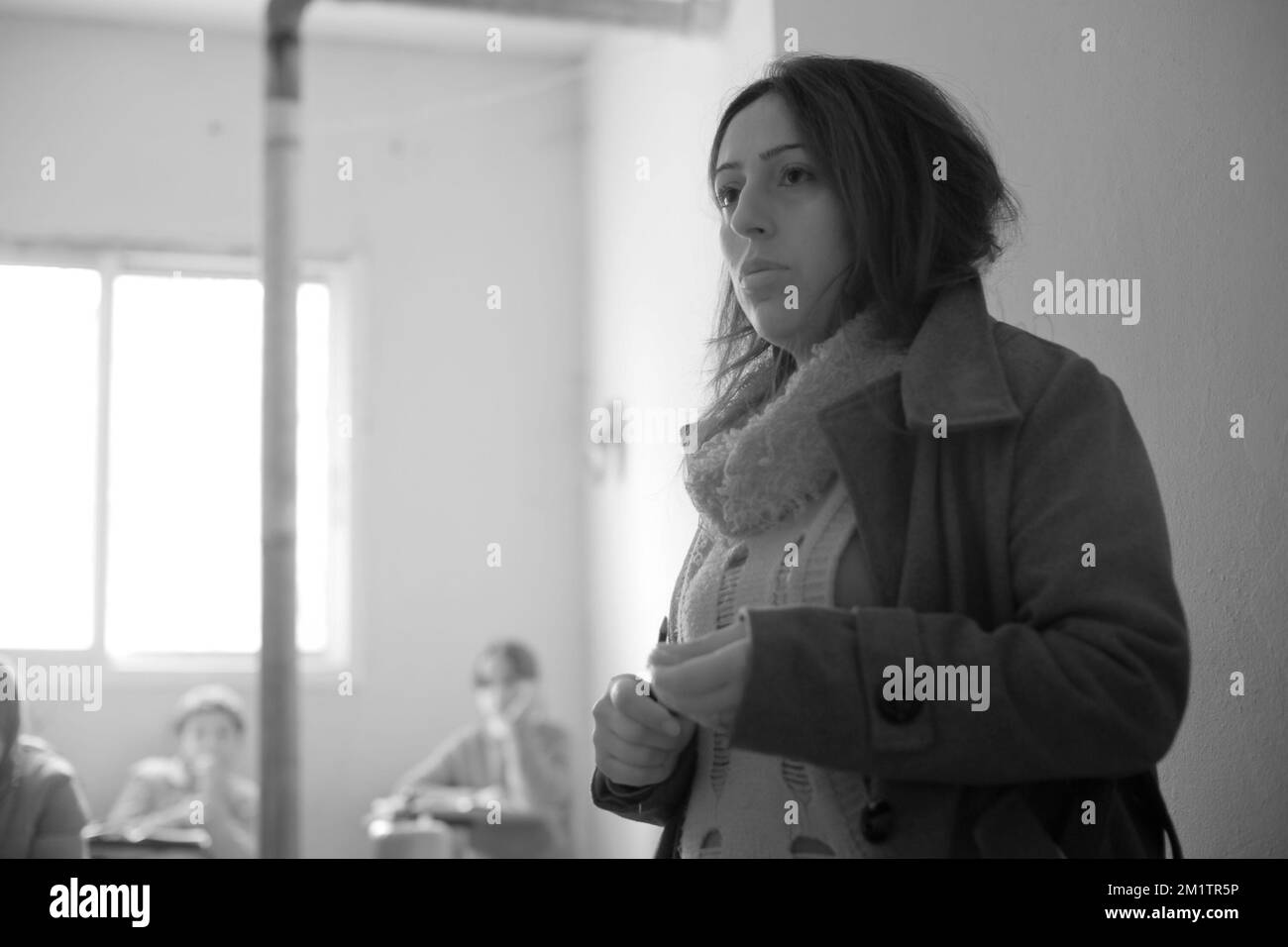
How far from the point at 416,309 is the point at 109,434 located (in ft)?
2.88

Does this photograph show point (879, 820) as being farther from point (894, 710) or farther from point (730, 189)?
point (730, 189)

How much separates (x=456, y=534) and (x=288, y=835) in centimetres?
200

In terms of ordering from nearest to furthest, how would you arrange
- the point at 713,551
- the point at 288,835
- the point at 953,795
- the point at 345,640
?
the point at 953,795 → the point at 713,551 → the point at 288,835 → the point at 345,640

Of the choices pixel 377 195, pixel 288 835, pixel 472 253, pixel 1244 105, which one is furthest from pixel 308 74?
pixel 1244 105

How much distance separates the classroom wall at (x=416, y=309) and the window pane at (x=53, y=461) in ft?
0.73

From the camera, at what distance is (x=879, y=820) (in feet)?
2.19

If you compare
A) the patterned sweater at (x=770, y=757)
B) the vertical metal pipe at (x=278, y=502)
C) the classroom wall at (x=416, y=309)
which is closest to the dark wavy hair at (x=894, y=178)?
the patterned sweater at (x=770, y=757)

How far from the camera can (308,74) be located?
12.4 feet

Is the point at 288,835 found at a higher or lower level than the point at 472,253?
lower

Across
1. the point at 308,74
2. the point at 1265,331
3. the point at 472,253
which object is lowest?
the point at 1265,331

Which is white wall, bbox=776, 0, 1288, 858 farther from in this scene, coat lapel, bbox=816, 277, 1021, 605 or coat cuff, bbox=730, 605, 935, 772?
coat cuff, bbox=730, 605, 935, 772

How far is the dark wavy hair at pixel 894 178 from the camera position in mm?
742

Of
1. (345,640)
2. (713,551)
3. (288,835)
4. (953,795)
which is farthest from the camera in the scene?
(345,640)
